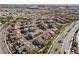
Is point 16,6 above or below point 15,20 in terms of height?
above

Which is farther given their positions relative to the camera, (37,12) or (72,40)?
(37,12)

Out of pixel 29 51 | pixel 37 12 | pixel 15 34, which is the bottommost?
pixel 29 51

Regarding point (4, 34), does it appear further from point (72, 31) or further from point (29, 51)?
point (72, 31)

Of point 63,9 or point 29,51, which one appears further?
point 63,9

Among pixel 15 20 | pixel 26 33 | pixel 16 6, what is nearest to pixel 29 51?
pixel 26 33

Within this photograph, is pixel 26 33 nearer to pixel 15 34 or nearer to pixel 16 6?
pixel 15 34

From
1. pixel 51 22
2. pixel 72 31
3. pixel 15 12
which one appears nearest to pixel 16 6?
pixel 15 12
